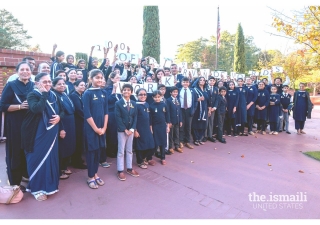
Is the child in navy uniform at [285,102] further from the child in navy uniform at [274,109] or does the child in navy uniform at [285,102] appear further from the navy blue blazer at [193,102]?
the navy blue blazer at [193,102]

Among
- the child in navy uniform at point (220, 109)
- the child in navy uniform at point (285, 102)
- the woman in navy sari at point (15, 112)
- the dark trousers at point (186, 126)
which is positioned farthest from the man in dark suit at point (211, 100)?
the woman in navy sari at point (15, 112)

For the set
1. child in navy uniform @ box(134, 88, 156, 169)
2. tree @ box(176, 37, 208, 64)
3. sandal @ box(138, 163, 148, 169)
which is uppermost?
tree @ box(176, 37, 208, 64)

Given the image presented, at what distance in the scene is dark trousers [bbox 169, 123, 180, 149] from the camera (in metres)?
6.20

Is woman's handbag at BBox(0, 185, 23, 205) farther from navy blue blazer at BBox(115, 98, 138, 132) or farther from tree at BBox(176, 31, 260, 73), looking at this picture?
tree at BBox(176, 31, 260, 73)

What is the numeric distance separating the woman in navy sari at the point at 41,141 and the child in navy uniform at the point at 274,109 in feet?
24.6

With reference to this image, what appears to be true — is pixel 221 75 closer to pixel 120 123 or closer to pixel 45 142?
pixel 120 123

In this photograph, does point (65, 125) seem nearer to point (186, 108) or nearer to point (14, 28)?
point (186, 108)

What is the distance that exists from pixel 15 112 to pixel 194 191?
121 inches

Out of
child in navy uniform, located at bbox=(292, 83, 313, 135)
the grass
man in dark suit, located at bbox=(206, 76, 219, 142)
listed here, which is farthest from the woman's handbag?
child in navy uniform, located at bbox=(292, 83, 313, 135)

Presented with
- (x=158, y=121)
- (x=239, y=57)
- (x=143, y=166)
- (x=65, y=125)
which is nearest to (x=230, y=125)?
(x=158, y=121)

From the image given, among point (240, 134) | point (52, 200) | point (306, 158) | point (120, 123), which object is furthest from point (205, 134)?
point (52, 200)

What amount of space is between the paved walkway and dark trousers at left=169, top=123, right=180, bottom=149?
0.99ft

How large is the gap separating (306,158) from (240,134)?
8.16ft

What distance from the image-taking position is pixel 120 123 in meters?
4.49
